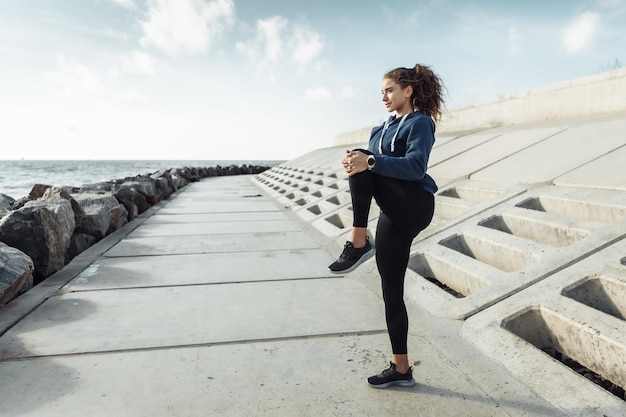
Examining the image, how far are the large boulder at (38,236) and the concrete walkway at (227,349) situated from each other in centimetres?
18

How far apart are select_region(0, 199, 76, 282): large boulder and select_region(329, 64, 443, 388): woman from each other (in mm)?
3419

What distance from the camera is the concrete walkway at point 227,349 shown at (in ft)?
7.04

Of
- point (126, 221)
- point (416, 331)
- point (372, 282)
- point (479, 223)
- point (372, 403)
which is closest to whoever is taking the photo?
point (372, 403)

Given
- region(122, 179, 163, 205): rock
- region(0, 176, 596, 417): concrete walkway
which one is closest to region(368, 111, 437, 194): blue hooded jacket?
region(0, 176, 596, 417): concrete walkway

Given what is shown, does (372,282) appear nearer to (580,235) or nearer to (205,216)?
(580,235)

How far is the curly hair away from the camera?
226cm

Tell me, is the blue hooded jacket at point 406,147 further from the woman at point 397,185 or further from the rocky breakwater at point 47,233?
the rocky breakwater at point 47,233

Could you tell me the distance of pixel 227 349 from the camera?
108 inches

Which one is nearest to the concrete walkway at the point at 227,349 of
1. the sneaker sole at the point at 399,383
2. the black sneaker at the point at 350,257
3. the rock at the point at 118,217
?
the sneaker sole at the point at 399,383

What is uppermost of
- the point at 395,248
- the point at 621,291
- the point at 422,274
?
the point at 395,248

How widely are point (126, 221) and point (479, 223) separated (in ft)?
19.4

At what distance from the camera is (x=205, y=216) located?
8648 mm

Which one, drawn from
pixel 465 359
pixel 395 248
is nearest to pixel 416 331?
pixel 465 359

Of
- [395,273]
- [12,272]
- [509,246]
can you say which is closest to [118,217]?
[12,272]
